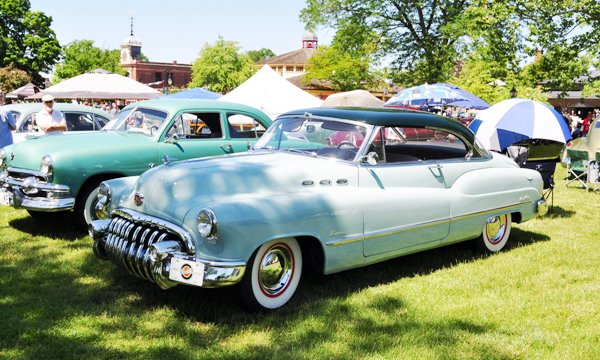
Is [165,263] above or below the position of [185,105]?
below

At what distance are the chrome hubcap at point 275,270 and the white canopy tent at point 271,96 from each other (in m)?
12.1

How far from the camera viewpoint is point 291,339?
3.90 meters

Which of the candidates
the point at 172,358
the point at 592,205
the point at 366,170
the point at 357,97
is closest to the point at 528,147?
the point at 592,205

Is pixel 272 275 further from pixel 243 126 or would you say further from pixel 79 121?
pixel 79 121

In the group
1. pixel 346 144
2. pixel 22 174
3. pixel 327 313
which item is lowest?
pixel 327 313

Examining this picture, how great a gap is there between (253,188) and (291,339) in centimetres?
120

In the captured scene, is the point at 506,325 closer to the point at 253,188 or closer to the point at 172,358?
the point at 253,188

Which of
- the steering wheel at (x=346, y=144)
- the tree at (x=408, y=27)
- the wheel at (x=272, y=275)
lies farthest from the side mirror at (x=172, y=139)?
the tree at (x=408, y=27)

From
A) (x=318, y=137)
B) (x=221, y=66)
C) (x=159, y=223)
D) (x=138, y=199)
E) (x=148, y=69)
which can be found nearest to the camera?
(x=159, y=223)

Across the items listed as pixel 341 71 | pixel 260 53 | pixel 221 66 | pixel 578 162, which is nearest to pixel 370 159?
pixel 578 162

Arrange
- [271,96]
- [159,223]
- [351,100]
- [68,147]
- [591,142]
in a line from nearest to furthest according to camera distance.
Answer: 1. [159,223]
2. [68,147]
3. [591,142]
4. [271,96]
5. [351,100]

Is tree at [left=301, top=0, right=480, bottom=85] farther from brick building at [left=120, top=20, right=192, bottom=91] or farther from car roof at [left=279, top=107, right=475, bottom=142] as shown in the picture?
brick building at [left=120, top=20, right=192, bottom=91]

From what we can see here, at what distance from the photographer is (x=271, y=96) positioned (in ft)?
54.3

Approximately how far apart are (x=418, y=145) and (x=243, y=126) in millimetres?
3081
